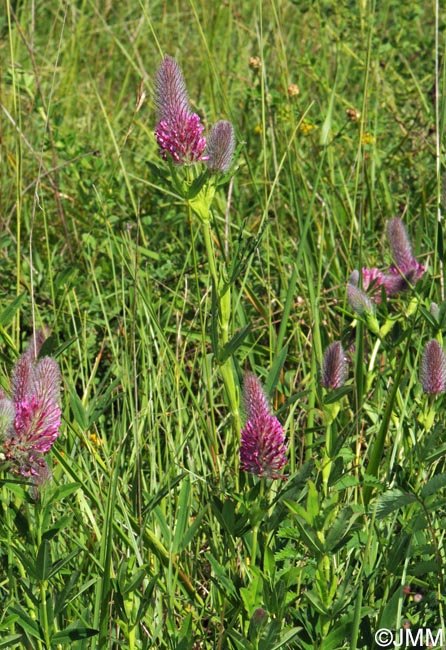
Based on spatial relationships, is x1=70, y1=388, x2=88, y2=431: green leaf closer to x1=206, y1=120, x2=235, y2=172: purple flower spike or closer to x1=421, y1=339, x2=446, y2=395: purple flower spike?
x1=206, y1=120, x2=235, y2=172: purple flower spike

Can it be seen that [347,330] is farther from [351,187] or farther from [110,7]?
[110,7]

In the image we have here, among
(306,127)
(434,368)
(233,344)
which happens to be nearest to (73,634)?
(233,344)

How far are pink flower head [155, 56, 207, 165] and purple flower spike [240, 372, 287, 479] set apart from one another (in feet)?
1.21

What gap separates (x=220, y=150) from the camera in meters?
1.47

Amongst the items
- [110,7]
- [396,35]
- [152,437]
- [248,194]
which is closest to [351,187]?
[248,194]

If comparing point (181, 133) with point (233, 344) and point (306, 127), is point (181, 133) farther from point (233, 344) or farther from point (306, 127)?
point (306, 127)

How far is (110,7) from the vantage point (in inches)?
177

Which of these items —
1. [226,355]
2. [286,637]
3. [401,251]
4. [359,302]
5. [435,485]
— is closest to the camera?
[286,637]

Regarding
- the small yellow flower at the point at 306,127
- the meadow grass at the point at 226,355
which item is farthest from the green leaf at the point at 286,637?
the small yellow flower at the point at 306,127

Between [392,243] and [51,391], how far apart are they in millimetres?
806

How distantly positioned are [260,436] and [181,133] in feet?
1.57

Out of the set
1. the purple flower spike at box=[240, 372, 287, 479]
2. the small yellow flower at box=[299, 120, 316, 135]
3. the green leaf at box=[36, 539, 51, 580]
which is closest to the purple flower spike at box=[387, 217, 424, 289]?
the purple flower spike at box=[240, 372, 287, 479]

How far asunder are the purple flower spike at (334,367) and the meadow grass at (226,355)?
0.05 metres

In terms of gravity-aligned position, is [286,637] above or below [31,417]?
below
